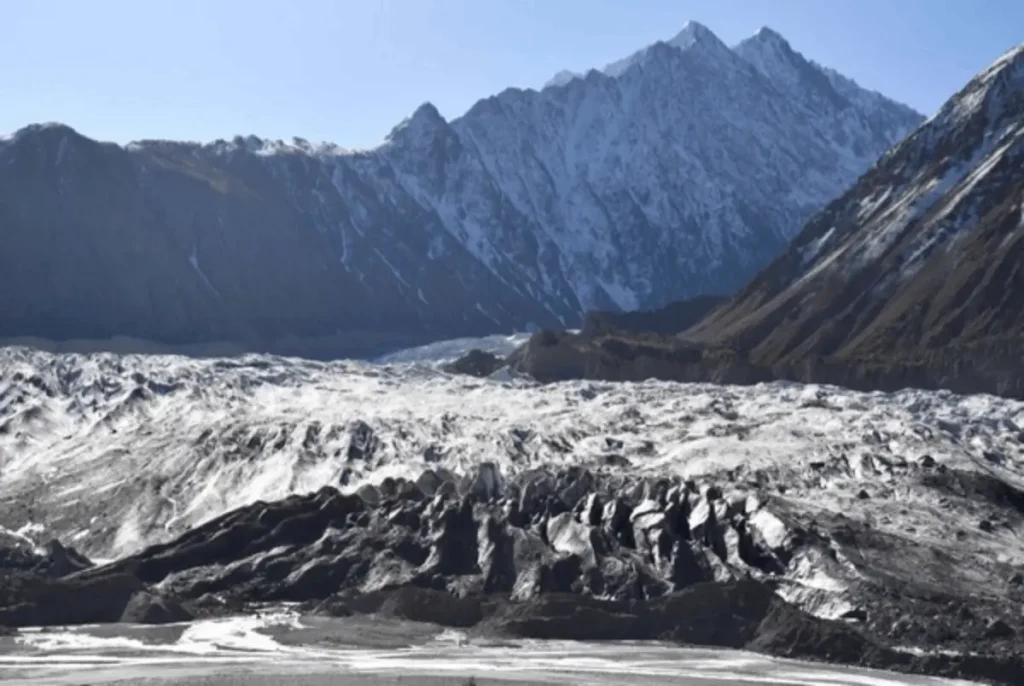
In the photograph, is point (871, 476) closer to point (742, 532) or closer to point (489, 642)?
point (742, 532)

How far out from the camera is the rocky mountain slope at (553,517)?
360ft

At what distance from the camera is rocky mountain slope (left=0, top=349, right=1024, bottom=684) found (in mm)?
109875

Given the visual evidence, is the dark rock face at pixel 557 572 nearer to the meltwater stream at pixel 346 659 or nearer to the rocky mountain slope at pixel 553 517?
the rocky mountain slope at pixel 553 517

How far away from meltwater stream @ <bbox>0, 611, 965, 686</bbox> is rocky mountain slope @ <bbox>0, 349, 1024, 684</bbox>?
12.1 ft

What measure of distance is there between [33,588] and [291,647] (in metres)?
19.7

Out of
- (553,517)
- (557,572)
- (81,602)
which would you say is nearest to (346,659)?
(81,602)

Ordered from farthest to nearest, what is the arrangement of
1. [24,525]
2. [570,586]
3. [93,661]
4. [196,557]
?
[24,525]
[196,557]
[570,586]
[93,661]

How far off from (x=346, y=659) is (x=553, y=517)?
32.3m

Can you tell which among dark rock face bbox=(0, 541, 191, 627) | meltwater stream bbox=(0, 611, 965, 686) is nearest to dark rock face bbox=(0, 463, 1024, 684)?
dark rock face bbox=(0, 541, 191, 627)

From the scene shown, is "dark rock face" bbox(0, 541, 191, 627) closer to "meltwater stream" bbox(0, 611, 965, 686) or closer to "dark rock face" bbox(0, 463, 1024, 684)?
"dark rock face" bbox(0, 463, 1024, 684)

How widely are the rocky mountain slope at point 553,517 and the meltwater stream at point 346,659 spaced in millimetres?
3703

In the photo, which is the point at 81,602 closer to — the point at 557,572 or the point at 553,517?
the point at 557,572

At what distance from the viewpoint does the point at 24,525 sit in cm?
14262

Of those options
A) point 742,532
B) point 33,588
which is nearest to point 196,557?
point 33,588
